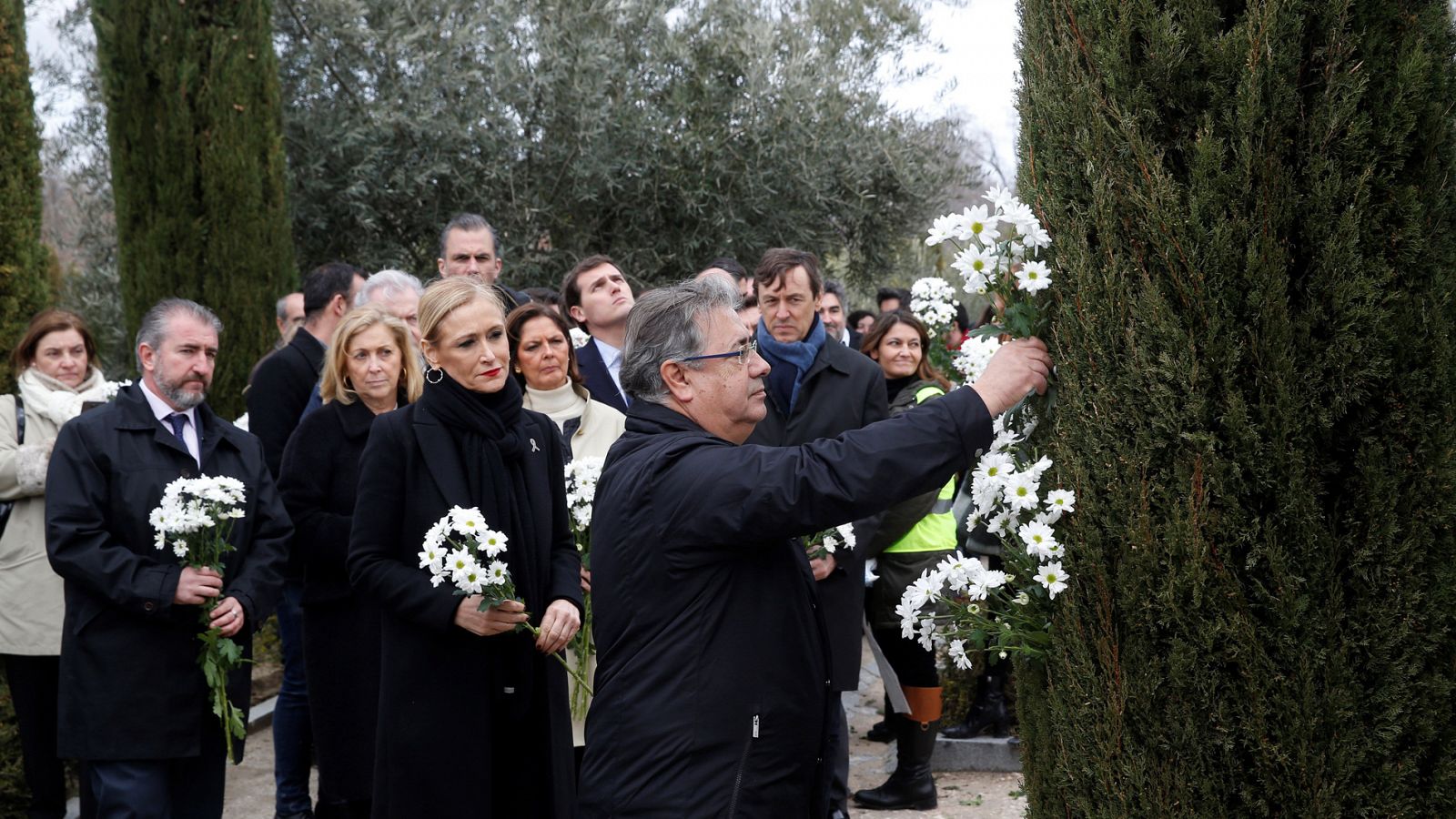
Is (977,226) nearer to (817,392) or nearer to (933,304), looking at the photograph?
(817,392)

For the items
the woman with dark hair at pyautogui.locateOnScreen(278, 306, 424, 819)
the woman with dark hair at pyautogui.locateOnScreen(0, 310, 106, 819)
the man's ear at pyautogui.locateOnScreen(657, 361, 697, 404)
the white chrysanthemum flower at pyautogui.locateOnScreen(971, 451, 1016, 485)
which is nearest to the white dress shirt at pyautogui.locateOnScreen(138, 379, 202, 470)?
the woman with dark hair at pyautogui.locateOnScreen(278, 306, 424, 819)

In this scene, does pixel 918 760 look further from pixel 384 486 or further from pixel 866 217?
pixel 866 217

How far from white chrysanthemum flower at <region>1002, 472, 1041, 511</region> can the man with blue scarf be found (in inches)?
113

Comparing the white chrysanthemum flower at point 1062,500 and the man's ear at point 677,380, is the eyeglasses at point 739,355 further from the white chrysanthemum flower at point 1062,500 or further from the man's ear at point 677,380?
the white chrysanthemum flower at point 1062,500

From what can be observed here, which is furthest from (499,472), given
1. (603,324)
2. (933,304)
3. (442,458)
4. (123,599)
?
(933,304)

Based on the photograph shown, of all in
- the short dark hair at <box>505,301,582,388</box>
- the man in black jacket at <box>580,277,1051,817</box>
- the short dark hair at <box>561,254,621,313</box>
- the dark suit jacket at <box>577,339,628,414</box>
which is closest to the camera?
the man in black jacket at <box>580,277,1051,817</box>

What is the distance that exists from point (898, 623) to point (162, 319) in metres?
3.72

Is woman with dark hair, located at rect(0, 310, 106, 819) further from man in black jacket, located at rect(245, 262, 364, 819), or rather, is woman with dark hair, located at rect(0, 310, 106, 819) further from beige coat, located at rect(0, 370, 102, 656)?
man in black jacket, located at rect(245, 262, 364, 819)

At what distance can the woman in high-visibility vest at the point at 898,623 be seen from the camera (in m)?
6.48

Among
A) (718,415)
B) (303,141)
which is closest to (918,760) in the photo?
(718,415)

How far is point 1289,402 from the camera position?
268 cm

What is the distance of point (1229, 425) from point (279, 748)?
514 cm

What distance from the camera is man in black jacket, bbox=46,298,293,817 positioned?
4.91 m

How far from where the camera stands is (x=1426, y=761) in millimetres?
2787
